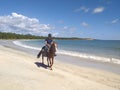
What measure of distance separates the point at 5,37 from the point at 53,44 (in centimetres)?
12371

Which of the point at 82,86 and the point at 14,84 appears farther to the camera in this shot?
the point at 82,86

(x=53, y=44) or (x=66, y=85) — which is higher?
(x=53, y=44)

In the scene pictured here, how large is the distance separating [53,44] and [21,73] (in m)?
3.27

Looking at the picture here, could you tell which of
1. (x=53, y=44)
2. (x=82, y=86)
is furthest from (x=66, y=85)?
(x=53, y=44)

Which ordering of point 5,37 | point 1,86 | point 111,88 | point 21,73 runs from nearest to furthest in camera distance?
1. point 1,86
2. point 111,88
3. point 21,73
4. point 5,37

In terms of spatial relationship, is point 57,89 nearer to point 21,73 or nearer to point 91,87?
point 91,87

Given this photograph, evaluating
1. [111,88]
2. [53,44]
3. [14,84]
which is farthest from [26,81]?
[53,44]

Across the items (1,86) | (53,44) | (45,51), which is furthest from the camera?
(45,51)

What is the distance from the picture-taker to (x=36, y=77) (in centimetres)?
935

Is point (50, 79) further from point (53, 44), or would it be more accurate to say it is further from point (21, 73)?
point (53, 44)

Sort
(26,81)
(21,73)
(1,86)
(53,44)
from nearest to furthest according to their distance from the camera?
(1,86) < (26,81) < (21,73) < (53,44)

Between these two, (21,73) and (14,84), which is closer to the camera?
(14,84)

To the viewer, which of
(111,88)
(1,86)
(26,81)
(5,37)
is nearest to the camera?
(1,86)

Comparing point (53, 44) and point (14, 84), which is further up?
point (53, 44)
